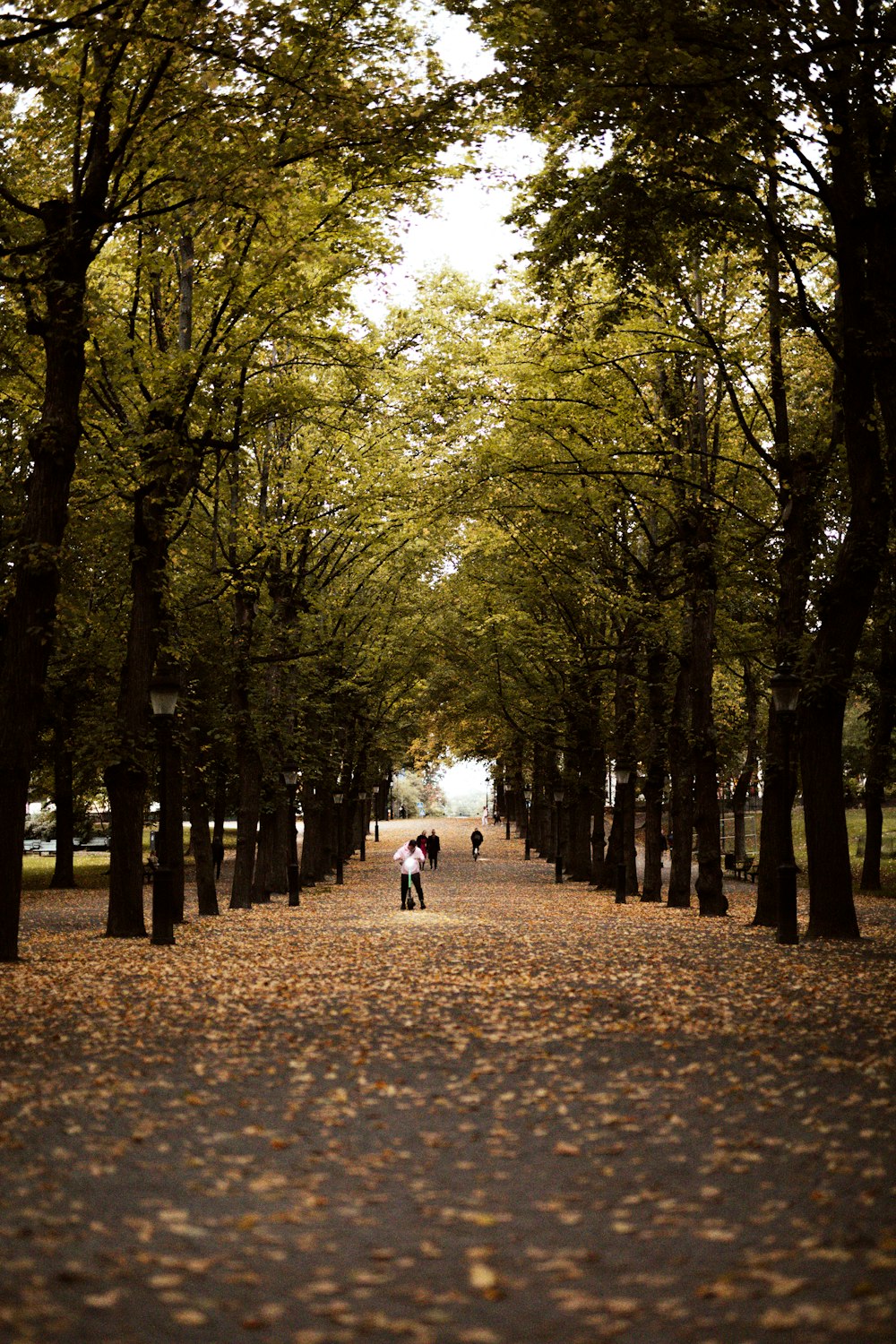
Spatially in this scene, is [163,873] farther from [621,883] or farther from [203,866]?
[621,883]

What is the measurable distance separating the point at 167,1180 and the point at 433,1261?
169 centimetres

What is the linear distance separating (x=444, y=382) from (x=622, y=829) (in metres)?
12.3

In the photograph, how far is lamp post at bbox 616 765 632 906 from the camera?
91.0ft

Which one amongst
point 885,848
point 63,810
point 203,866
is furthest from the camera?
point 885,848

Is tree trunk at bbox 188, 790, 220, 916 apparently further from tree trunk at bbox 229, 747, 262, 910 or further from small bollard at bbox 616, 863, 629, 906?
small bollard at bbox 616, 863, 629, 906

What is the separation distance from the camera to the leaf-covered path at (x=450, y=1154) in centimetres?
455

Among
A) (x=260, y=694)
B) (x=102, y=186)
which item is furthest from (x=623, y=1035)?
(x=260, y=694)

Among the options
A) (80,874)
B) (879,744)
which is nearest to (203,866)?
(879,744)

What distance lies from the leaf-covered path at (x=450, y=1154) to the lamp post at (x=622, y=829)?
45.8ft

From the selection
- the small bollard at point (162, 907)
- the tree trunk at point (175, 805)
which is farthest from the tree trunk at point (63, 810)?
the small bollard at point (162, 907)

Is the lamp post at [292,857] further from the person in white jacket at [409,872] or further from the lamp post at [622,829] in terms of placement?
the lamp post at [622,829]

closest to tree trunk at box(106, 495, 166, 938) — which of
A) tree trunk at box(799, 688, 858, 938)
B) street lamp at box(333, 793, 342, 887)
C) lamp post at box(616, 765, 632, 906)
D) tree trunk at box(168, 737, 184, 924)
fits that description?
tree trunk at box(168, 737, 184, 924)

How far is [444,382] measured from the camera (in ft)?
72.5

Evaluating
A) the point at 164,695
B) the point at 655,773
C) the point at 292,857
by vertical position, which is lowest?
the point at 292,857
